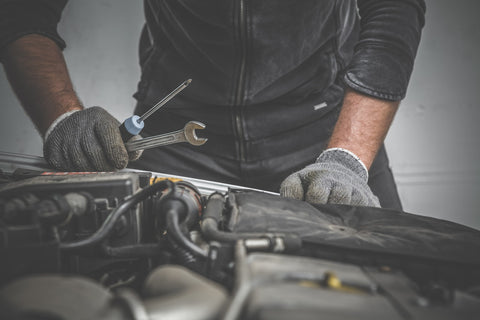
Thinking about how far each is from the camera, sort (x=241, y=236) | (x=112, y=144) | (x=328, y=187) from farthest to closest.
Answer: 1. (x=112, y=144)
2. (x=328, y=187)
3. (x=241, y=236)

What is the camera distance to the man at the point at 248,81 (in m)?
0.93

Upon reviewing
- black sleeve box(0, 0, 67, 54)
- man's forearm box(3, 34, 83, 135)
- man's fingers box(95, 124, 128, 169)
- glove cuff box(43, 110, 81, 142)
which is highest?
black sleeve box(0, 0, 67, 54)

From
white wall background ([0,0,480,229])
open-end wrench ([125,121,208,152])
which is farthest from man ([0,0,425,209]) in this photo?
white wall background ([0,0,480,229])

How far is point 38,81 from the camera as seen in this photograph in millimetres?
987

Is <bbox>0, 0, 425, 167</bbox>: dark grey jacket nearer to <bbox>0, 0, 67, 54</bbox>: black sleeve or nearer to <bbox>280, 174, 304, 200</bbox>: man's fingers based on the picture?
<bbox>0, 0, 67, 54</bbox>: black sleeve

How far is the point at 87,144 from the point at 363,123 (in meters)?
0.85

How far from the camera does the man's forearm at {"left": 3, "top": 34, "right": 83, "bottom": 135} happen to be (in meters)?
0.97

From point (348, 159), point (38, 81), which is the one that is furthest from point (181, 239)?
point (38, 81)

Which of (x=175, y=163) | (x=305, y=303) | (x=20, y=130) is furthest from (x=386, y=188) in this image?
(x=20, y=130)

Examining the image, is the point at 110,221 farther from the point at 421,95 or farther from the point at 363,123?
the point at 421,95

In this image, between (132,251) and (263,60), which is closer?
(132,251)

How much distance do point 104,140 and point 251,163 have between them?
0.54 m

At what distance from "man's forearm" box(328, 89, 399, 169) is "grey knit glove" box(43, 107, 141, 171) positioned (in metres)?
0.67

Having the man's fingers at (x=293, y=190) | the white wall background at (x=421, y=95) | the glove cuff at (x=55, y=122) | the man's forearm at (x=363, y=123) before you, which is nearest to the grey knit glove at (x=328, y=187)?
the man's fingers at (x=293, y=190)
